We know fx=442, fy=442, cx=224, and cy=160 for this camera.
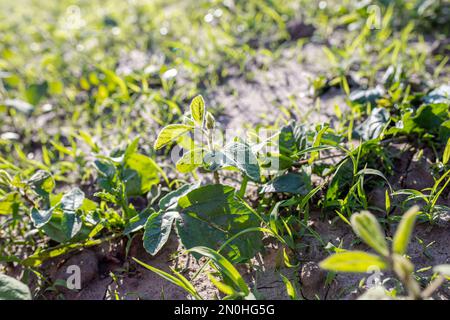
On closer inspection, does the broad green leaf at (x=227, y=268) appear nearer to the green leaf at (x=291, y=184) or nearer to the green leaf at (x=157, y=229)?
the green leaf at (x=157, y=229)

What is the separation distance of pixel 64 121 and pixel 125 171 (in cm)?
106

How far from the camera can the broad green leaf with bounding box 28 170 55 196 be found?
1.69m

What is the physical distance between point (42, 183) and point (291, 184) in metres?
0.95

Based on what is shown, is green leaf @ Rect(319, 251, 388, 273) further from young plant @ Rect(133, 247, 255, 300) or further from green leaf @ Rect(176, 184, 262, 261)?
green leaf @ Rect(176, 184, 262, 261)

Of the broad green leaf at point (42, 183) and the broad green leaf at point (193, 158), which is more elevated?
the broad green leaf at point (193, 158)

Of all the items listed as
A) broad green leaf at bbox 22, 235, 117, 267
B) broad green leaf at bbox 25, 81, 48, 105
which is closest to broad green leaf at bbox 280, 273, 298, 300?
broad green leaf at bbox 22, 235, 117, 267

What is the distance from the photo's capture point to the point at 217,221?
1.48 meters

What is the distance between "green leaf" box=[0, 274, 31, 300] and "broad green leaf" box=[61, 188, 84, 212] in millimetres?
314

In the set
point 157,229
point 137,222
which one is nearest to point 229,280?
point 157,229

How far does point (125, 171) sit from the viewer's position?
5.96 ft

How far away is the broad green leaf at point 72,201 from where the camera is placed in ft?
5.22

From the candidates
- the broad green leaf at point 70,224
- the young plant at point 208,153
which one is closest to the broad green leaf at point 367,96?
the young plant at point 208,153

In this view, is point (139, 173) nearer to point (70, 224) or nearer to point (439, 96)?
point (70, 224)

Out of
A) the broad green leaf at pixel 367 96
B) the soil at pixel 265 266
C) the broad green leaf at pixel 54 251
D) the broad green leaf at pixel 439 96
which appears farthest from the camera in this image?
the broad green leaf at pixel 367 96
